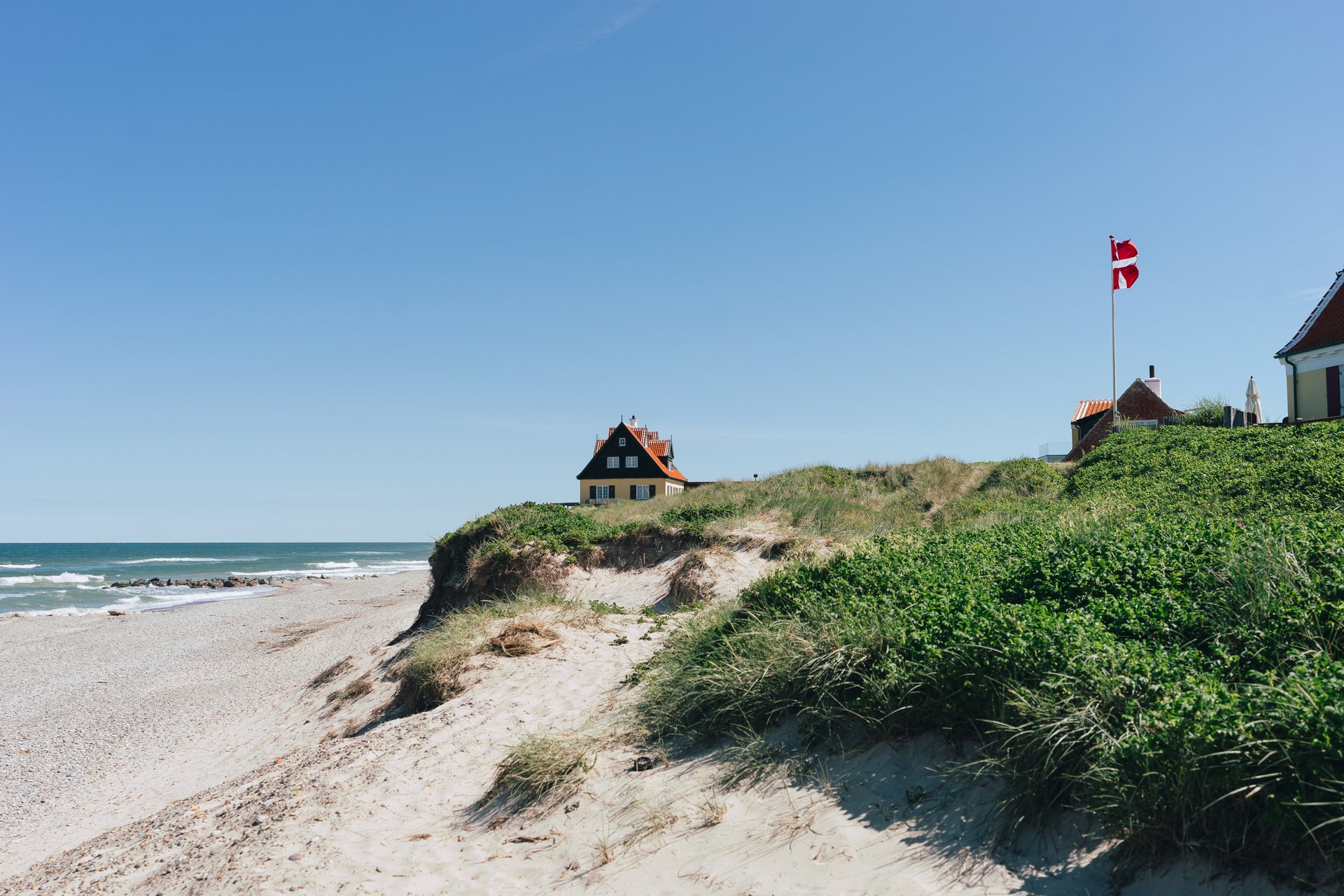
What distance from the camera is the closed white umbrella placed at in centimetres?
2748

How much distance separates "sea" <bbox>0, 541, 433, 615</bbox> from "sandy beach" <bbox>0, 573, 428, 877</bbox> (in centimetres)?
767

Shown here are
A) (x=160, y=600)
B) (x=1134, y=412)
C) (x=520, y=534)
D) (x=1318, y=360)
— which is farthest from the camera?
(x=160, y=600)

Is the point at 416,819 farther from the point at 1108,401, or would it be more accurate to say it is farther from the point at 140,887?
the point at 1108,401

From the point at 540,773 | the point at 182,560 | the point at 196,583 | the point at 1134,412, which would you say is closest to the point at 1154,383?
the point at 1134,412

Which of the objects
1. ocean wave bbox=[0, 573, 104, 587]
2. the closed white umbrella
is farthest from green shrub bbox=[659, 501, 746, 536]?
ocean wave bbox=[0, 573, 104, 587]

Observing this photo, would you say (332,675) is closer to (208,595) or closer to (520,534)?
(520,534)

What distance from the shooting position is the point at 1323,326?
2723 cm

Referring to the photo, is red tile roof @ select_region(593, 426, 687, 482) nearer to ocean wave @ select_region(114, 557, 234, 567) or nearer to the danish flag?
the danish flag

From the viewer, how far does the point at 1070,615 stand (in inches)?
222

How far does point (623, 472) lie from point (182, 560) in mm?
66856

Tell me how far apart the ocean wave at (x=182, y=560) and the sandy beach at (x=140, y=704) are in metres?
53.8

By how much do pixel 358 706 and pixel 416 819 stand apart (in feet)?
23.2

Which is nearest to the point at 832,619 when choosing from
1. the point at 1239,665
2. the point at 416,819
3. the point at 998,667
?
the point at 998,667

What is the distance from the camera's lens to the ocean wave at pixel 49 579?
55.8 m
